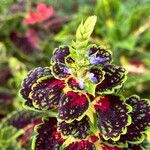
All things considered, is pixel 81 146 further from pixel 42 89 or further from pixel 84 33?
pixel 84 33

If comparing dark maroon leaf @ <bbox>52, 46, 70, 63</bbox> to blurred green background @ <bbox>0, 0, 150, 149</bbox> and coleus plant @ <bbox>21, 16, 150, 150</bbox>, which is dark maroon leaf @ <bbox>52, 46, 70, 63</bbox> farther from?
blurred green background @ <bbox>0, 0, 150, 149</bbox>

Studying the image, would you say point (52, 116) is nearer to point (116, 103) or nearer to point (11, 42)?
point (116, 103)

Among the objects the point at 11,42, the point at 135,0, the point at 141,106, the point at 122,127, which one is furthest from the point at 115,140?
the point at 135,0

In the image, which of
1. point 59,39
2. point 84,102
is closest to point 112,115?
point 84,102

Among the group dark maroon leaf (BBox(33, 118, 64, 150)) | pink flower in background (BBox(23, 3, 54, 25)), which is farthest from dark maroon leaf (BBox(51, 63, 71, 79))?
pink flower in background (BBox(23, 3, 54, 25))

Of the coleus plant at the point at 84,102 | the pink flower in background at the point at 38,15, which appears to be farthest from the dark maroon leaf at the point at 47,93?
the pink flower in background at the point at 38,15

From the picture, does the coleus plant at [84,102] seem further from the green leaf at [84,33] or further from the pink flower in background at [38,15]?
the pink flower in background at [38,15]
